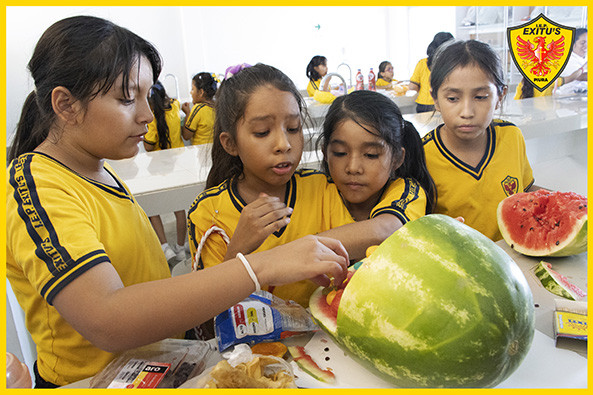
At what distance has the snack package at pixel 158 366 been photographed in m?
0.81

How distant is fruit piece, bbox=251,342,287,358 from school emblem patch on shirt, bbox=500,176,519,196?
1.19 metres

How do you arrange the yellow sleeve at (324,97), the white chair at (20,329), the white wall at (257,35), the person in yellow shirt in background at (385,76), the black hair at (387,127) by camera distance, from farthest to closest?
1. the person in yellow shirt in background at (385,76)
2. the white wall at (257,35)
3. the yellow sleeve at (324,97)
4. the white chair at (20,329)
5. the black hair at (387,127)

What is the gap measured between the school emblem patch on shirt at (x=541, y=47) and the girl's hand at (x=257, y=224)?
Result: 1.22 metres

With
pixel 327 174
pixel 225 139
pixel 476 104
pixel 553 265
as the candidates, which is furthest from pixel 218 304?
pixel 476 104

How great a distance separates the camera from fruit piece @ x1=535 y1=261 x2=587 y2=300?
104 centimetres

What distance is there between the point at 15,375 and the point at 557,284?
1188 mm

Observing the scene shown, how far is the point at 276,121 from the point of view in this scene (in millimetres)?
1188

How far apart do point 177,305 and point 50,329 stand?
473mm

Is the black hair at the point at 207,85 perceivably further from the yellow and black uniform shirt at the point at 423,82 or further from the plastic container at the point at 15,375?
the plastic container at the point at 15,375

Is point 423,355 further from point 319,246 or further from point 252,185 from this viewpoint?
point 252,185

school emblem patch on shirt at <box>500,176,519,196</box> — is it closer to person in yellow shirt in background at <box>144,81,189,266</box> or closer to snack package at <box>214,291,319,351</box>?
snack package at <box>214,291,319,351</box>

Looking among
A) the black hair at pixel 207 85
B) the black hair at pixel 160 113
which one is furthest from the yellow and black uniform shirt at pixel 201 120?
the black hair at pixel 160 113

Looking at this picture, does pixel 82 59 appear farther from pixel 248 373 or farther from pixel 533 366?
pixel 533 366

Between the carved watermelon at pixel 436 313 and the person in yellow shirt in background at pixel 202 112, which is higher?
the person in yellow shirt in background at pixel 202 112
